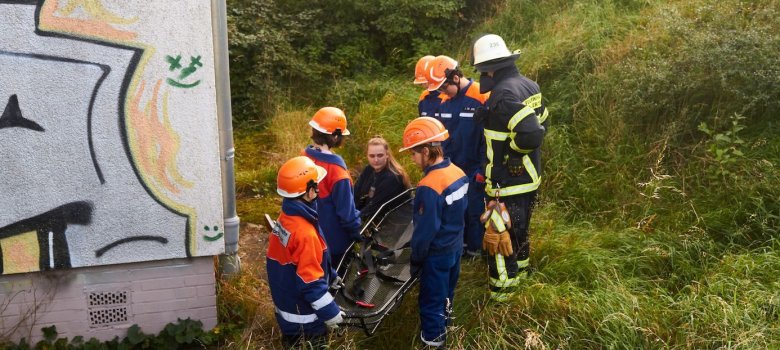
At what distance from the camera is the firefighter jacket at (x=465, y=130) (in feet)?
18.7

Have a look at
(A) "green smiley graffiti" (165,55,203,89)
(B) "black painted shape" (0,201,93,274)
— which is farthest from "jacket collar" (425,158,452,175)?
A: (B) "black painted shape" (0,201,93,274)

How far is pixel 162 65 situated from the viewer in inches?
171

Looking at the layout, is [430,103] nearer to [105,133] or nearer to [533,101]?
[533,101]

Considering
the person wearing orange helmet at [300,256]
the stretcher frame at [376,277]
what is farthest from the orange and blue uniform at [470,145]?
the person wearing orange helmet at [300,256]

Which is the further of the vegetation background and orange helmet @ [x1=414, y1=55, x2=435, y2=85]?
orange helmet @ [x1=414, y1=55, x2=435, y2=85]

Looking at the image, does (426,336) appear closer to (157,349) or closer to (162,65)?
(157,349)

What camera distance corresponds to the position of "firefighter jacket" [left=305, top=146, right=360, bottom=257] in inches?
189

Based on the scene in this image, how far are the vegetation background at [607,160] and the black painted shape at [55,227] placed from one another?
3.87 ft

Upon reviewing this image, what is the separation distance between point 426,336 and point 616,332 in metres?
1.19

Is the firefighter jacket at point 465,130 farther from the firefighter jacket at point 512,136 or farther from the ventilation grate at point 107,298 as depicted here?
the ventilation grate at point 107,298

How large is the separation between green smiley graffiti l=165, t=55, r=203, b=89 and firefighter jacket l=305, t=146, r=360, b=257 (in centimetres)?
98

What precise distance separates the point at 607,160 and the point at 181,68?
13.5 ft

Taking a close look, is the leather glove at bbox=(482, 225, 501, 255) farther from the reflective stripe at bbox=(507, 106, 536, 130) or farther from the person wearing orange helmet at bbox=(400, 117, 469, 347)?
the reflective stripe at bbox=(507, 106, 536, 130)

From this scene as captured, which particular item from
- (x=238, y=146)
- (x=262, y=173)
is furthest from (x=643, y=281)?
(x=238, y=146)
